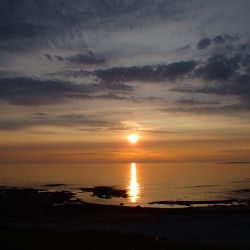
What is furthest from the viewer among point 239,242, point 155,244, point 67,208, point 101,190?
point 101,190

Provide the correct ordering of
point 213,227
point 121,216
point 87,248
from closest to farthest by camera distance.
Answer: point 87,248 → point 213,227 → point 121,216

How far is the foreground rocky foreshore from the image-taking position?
30.9 m

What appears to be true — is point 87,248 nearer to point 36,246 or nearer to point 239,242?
point 36,246

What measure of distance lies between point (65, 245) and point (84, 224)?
1737 centimetres

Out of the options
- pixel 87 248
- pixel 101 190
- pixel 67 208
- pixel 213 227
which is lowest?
pixel 87 248

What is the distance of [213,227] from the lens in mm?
43000

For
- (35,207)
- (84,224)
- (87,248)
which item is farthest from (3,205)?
(87,248)

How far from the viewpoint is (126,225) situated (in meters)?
44.1

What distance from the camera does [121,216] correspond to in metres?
50.5

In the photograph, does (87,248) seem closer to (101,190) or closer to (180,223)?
(180,223)

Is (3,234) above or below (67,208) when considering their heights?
below

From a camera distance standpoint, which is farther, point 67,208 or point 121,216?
point 67,208

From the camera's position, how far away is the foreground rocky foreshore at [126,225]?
30938mm

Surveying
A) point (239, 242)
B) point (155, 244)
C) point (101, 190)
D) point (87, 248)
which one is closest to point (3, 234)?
point (87, 248)
